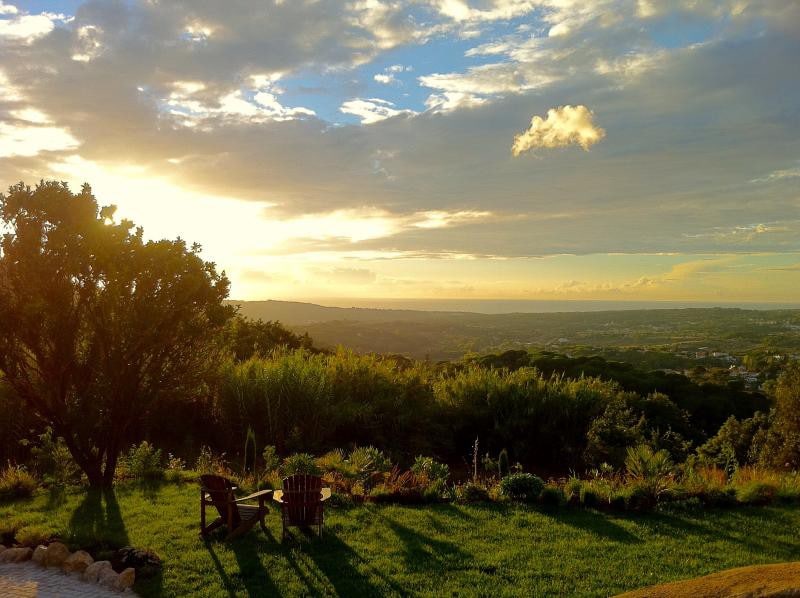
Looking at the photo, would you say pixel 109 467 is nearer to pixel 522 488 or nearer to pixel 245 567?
pixel 245 567

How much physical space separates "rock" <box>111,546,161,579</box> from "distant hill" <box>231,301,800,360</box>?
45788mm

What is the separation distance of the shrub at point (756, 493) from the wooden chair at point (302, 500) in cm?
651

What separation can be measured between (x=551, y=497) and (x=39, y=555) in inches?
276

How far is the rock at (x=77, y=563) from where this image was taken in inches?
267

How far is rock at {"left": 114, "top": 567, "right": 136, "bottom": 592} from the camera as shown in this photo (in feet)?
20.8

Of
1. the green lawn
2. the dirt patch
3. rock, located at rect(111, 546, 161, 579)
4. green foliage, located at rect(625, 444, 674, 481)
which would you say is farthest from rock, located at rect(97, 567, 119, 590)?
green foliage, located at rect(625, 444, 674, 481)

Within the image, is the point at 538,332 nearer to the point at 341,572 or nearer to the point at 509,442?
the point at 509,442

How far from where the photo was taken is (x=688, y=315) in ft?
399

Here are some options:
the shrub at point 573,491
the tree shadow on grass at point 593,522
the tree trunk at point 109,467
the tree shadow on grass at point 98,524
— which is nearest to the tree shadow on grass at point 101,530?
Result: the tree shadow on grass at point 98,524

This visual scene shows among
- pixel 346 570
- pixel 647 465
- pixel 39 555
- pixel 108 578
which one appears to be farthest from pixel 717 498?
pixel 39 555

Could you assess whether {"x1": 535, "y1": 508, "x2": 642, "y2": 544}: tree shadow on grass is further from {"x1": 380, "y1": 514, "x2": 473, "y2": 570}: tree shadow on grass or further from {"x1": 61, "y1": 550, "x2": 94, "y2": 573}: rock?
{"x1": 61, "y1": 550, "x2": 94, "y2": 573}: rock

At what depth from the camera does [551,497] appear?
927cm

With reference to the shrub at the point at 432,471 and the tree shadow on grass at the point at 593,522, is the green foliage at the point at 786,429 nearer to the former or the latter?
the tree shadow on grass at the point at 593,522

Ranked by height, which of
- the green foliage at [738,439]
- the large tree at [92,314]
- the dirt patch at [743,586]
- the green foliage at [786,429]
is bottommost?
the green foliage at [738,439]
